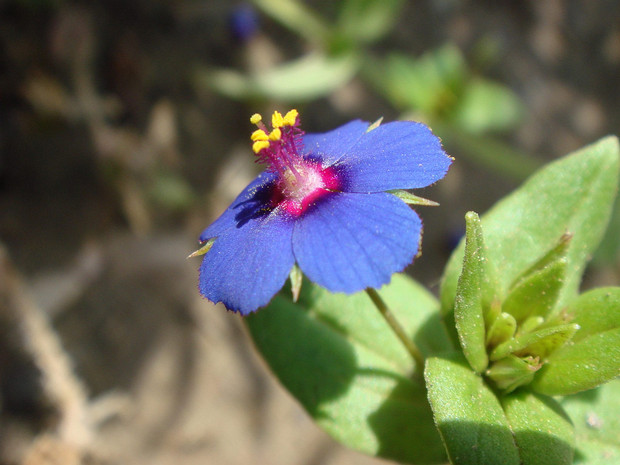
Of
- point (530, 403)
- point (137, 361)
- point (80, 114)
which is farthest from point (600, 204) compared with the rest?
point (80, 114)

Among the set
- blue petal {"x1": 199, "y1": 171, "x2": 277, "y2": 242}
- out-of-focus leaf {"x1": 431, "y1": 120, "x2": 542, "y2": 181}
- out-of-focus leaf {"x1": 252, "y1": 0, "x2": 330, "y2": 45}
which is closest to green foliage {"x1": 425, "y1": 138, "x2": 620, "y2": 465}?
blue petal {"x1": 199, "y1": 171, "x2": 277, "y2": 242}

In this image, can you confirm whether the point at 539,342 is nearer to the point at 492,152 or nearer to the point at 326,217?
the point at 326,217

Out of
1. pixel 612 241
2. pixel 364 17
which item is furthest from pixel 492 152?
pixel 364 17

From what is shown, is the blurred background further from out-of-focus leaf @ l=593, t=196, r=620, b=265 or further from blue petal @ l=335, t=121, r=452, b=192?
blue petal @ l=335, t=121, r=452, b=192

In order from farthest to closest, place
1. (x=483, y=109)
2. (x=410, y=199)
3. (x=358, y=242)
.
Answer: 1. (x=483, y=109)
2. (x=410, y=199)
3. (x=358, y=242)

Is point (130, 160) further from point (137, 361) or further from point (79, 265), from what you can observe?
point (137, 361)
